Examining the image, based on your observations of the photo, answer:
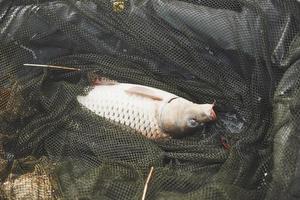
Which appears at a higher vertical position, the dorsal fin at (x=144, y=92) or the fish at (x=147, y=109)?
the dorsal fin at (x=144, y=92)

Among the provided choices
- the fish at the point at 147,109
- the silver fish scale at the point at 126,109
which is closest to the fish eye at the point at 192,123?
the fish at the point at 147,109

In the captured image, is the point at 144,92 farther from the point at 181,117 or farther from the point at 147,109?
the point at 181,117

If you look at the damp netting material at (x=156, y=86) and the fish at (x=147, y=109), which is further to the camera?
the fish at (x=147, y=109)

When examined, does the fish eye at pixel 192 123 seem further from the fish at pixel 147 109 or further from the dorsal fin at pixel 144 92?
the dorsal fin at pixel 144 92

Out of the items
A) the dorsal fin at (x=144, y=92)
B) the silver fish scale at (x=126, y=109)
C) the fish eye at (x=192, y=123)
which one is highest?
the dorsal fin at (x=144, y=92)

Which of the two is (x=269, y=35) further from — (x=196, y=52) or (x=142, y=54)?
(x=142, y=54)

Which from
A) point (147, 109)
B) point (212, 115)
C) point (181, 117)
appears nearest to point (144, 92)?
point (147, 109)
